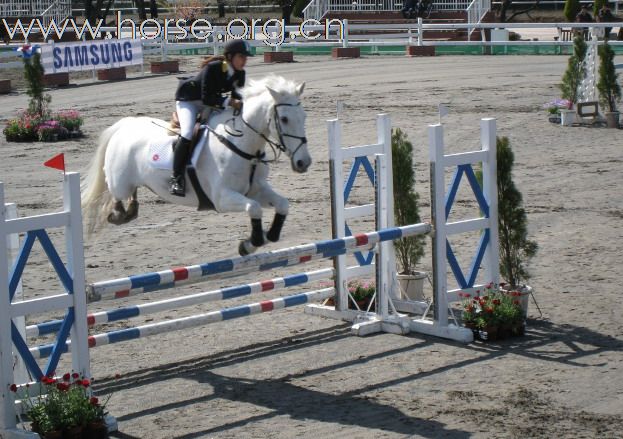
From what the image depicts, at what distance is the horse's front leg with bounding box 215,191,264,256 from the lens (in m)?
8.21

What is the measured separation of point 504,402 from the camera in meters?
7.28

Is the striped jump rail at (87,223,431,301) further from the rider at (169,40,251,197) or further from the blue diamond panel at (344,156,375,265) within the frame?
the rider at (169,40,251,197)

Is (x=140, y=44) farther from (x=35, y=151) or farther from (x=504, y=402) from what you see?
(x=504, y=402)

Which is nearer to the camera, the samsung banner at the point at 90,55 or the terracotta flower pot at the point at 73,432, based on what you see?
the terracotta flower pot at the point at 73,432

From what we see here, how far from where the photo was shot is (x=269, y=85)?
26.8ft

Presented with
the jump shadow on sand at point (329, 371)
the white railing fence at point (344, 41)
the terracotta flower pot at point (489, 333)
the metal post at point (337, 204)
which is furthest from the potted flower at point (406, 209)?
the white railing fence at point (344, 41)

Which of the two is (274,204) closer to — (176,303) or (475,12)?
(176,303)

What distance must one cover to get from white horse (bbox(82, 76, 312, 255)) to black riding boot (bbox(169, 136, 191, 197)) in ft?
0.21

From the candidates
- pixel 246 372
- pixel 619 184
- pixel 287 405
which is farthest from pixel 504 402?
pixel 619 184

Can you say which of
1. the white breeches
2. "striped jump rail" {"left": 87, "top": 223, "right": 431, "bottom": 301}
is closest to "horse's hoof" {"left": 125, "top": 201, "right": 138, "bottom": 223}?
the white breeches

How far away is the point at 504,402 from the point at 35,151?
44.7 feet

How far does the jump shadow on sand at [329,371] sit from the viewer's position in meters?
7.06

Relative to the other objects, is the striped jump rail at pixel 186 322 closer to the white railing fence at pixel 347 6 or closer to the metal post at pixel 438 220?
the metal post at pixel 438 220

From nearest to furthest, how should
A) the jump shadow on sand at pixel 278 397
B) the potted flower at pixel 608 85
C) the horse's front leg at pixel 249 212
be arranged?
1. the jump shadow on sand at pixel 278 397
2. the horse's front leg at pixel 249 212
3. the potted flower at pixel 608 85
